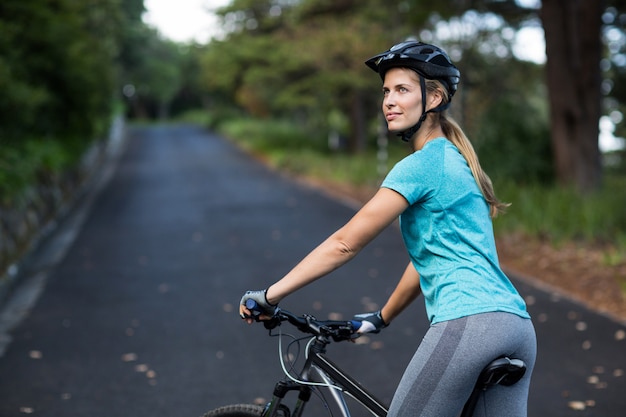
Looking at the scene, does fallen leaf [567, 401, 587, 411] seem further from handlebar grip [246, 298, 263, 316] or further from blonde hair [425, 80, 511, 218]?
handlebar grip [246, 298, 263, 316]

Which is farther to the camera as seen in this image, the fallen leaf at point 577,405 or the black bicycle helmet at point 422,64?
the fallen leaf at point 577,405

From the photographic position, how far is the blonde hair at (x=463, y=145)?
2584mm

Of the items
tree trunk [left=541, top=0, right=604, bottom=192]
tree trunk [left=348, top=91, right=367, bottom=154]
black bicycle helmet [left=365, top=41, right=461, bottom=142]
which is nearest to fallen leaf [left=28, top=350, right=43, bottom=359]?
black bicycle helmet [left=365, top=41, right=461, bottom=142]

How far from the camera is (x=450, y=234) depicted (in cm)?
249

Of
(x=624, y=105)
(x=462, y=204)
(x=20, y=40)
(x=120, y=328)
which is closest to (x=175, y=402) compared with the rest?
(x=120, y=328)

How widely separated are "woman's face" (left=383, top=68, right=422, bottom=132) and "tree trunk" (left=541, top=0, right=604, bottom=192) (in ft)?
38.0

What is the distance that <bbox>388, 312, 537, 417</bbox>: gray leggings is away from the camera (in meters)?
2.43

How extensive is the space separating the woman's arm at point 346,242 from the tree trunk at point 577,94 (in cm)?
1175

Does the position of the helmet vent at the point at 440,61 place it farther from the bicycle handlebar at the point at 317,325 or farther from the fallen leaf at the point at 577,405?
the fallen leaf at the point at 577,405

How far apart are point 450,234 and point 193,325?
5328 millimetres

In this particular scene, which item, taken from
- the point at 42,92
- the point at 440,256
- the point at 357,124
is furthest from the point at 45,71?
the point at 440,256

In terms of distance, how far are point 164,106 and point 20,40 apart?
87.3 metres

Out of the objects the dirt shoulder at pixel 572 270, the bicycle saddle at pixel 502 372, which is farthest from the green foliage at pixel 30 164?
the bicycle saddle at pixel 502 372

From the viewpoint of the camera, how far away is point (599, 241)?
10.6m
